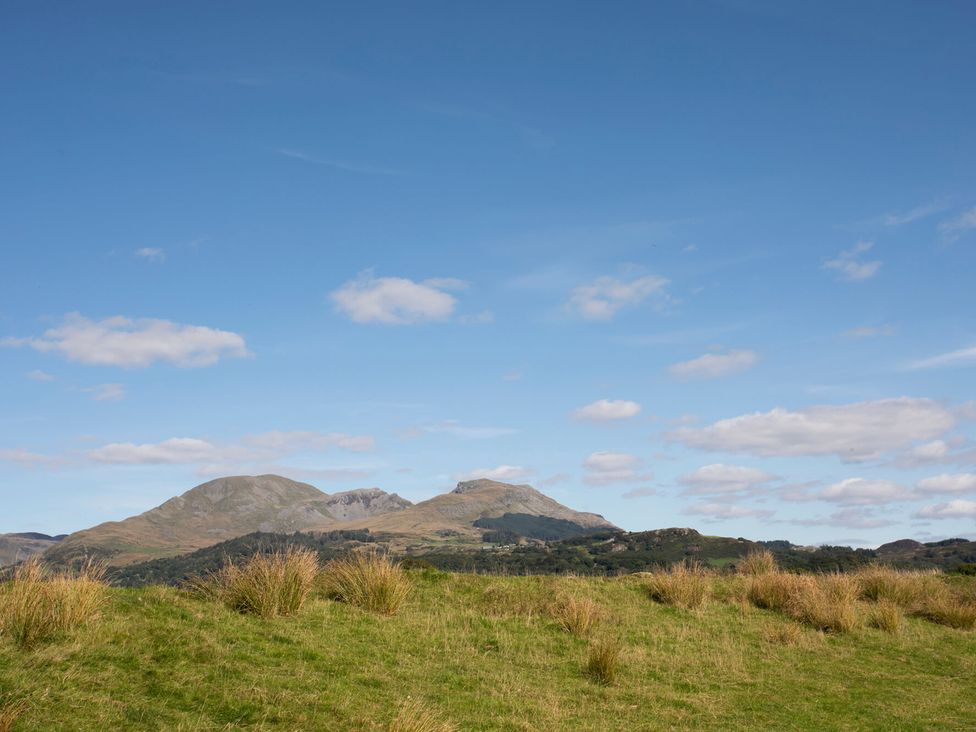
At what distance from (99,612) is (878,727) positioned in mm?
12513

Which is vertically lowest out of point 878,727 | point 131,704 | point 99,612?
point 878,727

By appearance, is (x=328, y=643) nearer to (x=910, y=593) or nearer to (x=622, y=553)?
(x=910, y=593)

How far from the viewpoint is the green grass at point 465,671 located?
29.0ft

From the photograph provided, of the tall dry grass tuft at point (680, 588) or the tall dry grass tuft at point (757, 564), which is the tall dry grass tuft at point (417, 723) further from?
the tall dry grass tuft at point (757, 564)

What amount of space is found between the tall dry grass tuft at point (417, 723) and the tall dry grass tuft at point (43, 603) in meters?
5.31

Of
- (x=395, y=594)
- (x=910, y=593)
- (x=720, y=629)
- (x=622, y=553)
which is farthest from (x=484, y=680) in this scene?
(x=622, y=553)

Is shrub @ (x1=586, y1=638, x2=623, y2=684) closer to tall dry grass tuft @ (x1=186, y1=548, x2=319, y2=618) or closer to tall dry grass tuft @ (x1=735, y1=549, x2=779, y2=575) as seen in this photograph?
tall dry grass tuft @ (x1=186, y1=548, x2=319, y2=618)

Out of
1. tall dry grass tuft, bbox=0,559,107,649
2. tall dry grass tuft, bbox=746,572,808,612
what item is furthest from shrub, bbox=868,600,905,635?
tall dry grass tuft, bbox=0,559,107,649

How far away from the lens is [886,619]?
2005cm

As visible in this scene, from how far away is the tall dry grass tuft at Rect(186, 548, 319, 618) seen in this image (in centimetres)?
1409

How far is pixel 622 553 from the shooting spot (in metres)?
102

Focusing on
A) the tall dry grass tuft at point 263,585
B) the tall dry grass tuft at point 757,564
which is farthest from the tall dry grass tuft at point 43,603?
the tall dry grass tuft at point 757,564

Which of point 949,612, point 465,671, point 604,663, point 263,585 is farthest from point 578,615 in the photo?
point 949,612

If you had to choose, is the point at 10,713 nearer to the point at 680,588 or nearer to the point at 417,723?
the point at 417,723
